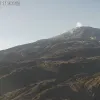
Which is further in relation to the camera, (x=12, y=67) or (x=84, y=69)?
(x=12, y=67)

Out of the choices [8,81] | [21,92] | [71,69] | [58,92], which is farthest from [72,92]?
[8,81]

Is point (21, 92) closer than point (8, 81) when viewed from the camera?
Yes

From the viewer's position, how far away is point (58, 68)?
478ft

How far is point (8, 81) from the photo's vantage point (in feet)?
469

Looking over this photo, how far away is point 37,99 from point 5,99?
25.6m

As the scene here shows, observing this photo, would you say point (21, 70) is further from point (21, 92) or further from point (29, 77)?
point (21, 92)

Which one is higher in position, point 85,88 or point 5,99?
point 85,88

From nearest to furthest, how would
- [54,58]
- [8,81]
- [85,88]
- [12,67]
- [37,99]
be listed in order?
[37,99], [85,88], [8,81], [12,67], [54,58]

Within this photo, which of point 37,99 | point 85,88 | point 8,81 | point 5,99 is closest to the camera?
point 37,99

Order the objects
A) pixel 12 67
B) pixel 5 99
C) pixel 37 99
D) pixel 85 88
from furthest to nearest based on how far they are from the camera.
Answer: pixel 12 67 < pixel 5 99 < pixel 85 88 < pixel 37 99

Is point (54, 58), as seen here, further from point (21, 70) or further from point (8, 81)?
point (8, 81)

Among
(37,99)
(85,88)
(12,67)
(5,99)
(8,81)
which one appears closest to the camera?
(37,99)

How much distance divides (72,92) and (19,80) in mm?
53996

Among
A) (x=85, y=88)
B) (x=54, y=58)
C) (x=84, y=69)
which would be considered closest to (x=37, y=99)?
(x=85, y=88)
